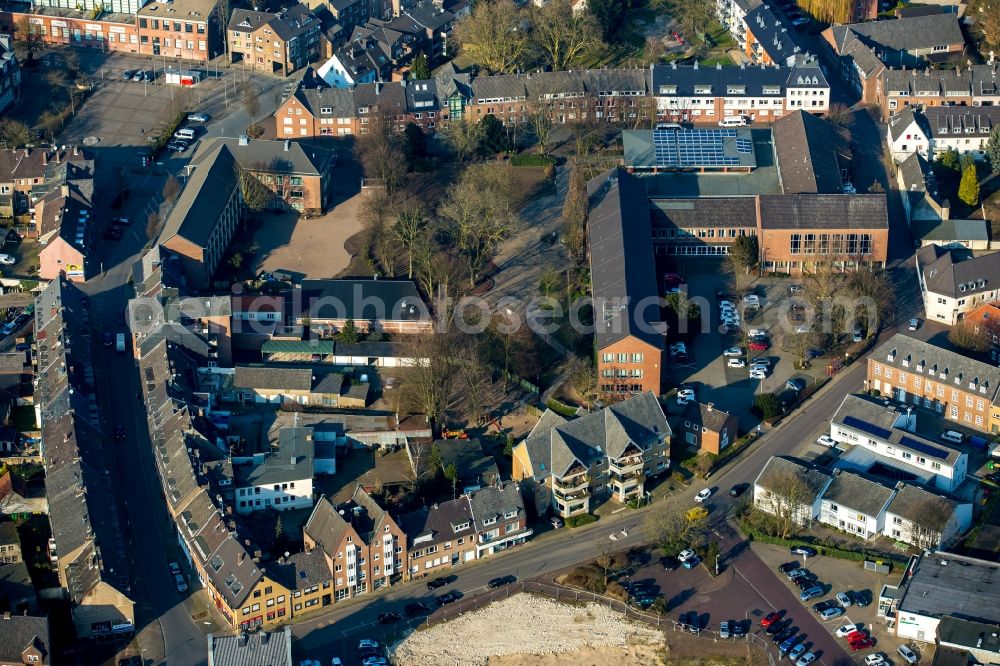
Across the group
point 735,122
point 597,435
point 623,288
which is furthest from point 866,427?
point 735,122

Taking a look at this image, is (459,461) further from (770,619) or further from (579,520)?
(770,619)

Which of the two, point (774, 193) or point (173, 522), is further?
point (774, 193)

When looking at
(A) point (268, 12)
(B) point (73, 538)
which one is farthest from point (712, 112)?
(B) point (73, 538)

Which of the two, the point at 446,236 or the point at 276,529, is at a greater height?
the point at 446,236

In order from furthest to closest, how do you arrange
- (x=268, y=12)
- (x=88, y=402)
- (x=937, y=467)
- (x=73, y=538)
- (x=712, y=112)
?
(x=268, y=12) → (x=712, y=112) → (x=88, y=402) → (x=937, y=467) → (x=73, y=538)

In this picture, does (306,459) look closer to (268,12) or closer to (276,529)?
(276,529)

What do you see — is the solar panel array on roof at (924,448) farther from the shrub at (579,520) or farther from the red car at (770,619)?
the shrub at (579,520)

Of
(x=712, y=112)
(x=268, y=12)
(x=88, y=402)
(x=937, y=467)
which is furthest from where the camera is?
(x=268, y=12)
